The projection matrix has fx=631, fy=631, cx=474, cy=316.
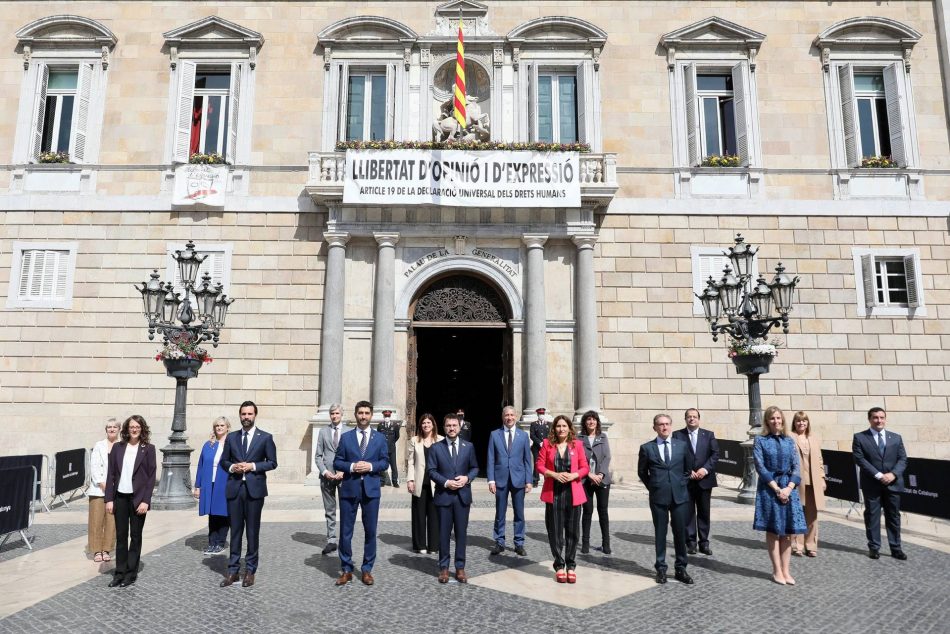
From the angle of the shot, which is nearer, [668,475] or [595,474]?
[668,475]

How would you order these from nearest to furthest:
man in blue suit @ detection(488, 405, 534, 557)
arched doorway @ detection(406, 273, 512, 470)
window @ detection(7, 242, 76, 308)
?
man in blue suit @ detection(488, 405, 534, 557)
window @ detection(7, 242, 76, 308)
arched doorway @ detection(406, 273, 512, 470)

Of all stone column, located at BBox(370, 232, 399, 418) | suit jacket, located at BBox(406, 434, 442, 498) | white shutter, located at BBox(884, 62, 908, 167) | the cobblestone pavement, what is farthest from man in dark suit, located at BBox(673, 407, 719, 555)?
white shutter, located at BBox(884, 62, 908, 167)

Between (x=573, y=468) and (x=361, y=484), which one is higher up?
(x=573, y=468)

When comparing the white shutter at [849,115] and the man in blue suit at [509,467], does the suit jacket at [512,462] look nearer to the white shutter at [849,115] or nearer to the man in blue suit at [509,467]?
the man in blue suit at [509,467]

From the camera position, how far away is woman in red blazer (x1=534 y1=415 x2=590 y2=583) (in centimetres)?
685

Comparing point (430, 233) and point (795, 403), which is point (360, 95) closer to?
point (430, 233)

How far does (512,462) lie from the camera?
28.0ft

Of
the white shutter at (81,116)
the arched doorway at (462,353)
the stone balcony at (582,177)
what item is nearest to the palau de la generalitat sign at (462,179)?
the stone balcony at (582,177)

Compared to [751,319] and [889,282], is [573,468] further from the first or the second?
[889,282]

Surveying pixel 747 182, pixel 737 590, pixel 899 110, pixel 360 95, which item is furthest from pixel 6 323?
pixel 899 110

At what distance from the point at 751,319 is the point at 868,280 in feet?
22.4

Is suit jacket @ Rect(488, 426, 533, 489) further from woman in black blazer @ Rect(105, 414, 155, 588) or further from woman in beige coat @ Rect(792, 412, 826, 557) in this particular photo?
woman in black blazer @ Rect(105, 414, 155, 588)

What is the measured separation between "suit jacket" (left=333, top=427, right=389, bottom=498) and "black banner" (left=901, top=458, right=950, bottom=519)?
8051 millimetres

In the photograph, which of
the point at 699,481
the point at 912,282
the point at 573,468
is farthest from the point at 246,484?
the point at 912,282
